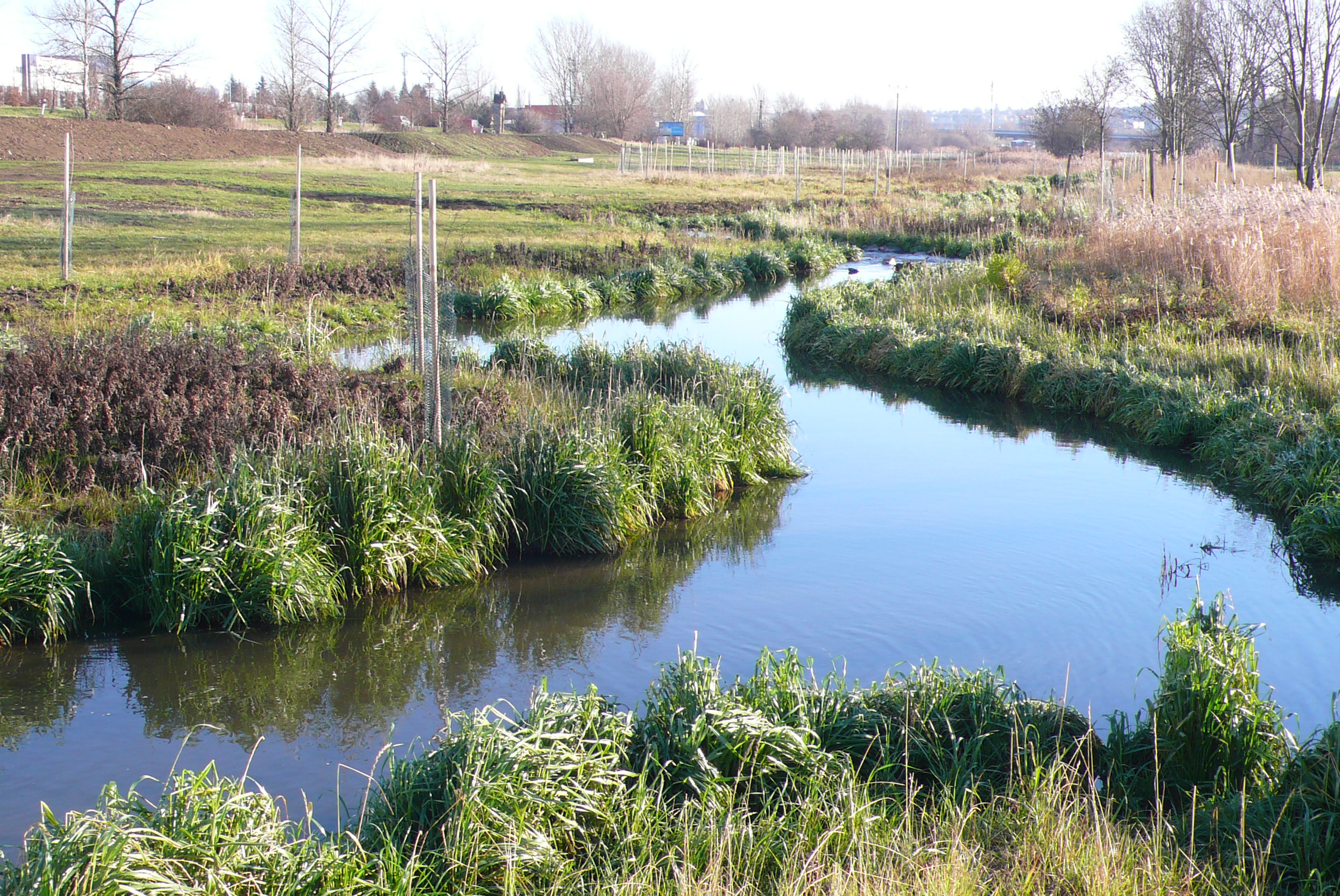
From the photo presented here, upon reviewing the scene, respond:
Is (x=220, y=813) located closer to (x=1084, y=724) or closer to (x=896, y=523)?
(x=1084, y=724)

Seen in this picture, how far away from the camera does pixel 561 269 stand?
2375 centimetres

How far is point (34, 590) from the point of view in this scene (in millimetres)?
6516

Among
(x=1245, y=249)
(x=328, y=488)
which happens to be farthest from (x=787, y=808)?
(x=1245, y=249)

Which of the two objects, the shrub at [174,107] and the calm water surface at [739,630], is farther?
the shrub at [174,107]

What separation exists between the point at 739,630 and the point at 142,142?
2071 inches

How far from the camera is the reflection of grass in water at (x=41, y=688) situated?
5652 mm

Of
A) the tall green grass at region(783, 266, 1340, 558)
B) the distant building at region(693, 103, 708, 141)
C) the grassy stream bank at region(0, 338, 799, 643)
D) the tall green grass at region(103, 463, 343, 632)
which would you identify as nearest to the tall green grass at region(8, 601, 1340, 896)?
the tall green grass at region(103, 463, 343, 632)

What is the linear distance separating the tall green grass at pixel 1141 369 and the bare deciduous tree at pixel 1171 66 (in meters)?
24.1

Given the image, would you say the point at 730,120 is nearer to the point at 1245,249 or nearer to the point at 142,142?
the point at 142,142

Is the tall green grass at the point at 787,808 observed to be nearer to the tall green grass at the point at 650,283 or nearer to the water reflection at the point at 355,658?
the water reflection at the point at 355,658

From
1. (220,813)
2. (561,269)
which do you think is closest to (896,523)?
(220,813)

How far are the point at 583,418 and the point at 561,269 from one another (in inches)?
593

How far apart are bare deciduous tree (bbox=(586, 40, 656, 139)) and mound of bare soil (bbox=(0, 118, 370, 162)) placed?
3981cm

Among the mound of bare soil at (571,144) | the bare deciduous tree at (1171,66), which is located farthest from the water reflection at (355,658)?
the mound of bare soil at (571,144)
